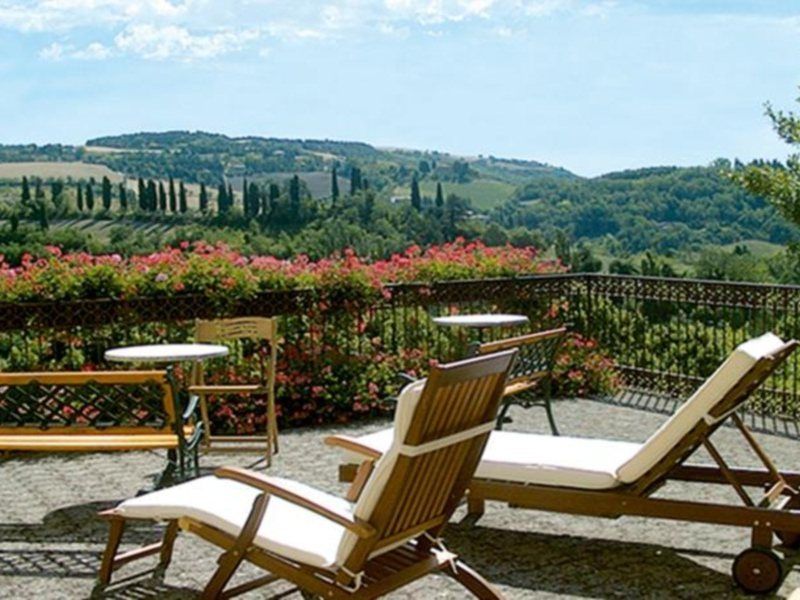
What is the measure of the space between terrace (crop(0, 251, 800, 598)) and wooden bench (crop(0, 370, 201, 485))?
474 millimetres

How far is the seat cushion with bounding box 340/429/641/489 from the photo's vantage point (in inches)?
212

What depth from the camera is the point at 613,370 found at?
11.3m

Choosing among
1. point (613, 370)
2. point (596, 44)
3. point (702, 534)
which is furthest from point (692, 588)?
point (596, 44)

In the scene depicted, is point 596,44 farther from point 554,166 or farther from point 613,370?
point 554,166

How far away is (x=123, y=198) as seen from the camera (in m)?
57.7

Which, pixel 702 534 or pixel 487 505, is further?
pixel 487 505

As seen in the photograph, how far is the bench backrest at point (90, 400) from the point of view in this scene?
6.04 metres

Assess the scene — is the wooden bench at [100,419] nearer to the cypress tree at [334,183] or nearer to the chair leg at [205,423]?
the chair leg at [205,423]

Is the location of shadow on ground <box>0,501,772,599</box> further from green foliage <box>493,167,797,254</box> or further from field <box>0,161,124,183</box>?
field <box>0,161,124,183</box>

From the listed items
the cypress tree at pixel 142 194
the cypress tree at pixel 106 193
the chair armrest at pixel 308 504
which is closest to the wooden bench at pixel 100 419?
the chair armrest at pixel 308 504

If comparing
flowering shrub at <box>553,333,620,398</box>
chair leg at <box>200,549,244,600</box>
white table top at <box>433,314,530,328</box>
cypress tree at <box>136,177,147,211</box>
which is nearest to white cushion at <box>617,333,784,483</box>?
chair leg at <box>200,549,244,600</box>

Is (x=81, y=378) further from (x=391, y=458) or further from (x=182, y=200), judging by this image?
(x=182, y=200)

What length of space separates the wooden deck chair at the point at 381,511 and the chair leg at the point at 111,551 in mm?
305

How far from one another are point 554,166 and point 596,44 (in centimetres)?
5174
